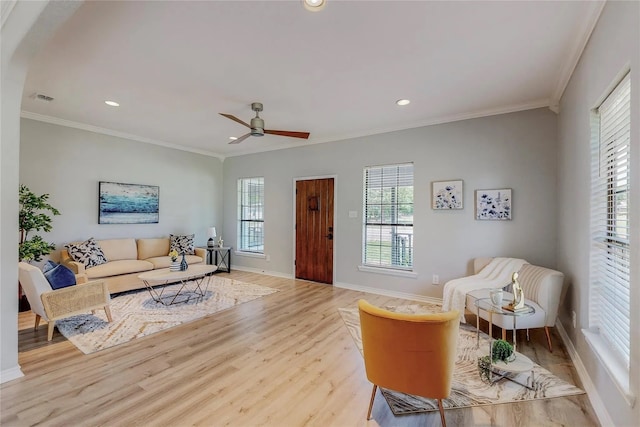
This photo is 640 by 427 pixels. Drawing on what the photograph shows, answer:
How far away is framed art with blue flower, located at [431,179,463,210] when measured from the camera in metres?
4.15

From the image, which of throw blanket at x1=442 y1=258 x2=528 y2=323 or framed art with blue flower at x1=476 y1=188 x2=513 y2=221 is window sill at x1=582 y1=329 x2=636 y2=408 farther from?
framed art with blue flower at x1=476 y1=188 x2=513 y2=221

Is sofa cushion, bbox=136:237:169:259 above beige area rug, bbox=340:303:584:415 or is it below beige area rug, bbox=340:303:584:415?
above

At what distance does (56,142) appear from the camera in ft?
14.8

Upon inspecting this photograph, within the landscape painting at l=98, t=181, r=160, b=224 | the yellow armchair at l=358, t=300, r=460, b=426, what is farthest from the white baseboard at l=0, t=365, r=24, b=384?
the landscape painting at l=98, t=181, r=160, b=224

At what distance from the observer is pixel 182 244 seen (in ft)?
18.6

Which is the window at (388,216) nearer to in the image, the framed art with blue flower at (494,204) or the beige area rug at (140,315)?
the framed art with blue flower at (494,204)

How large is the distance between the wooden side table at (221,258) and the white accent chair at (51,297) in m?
3.13

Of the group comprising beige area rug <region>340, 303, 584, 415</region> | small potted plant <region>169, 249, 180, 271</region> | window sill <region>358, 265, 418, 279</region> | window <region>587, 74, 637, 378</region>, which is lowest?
beige area rug <region>340, 303, 584, 415</region>

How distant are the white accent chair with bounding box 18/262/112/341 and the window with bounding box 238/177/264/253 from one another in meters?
3.48

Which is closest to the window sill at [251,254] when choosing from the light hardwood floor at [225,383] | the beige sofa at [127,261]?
the beige sofa at [127,261]

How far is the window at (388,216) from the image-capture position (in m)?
4.65

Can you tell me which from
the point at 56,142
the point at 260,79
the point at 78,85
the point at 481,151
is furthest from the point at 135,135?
the point at 481,151

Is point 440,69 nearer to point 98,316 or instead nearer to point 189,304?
point 189,304

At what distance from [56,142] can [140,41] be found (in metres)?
A: 3.37
